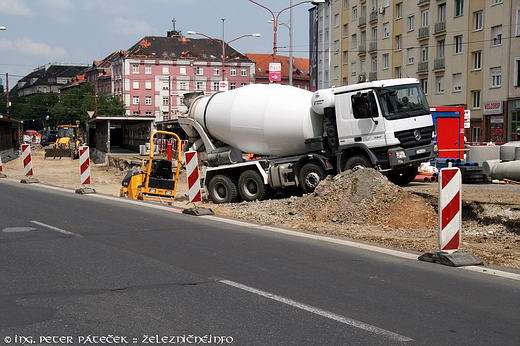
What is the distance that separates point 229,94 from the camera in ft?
62.5

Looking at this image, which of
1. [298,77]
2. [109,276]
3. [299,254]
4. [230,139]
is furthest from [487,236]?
[298,77]

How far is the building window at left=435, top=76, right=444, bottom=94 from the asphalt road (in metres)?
45.9

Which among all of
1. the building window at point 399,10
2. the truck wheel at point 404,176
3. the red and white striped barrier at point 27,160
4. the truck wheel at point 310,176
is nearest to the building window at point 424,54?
the building window at point 399,10

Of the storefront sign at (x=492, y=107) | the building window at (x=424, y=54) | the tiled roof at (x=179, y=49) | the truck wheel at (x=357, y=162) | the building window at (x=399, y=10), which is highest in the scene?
the tiled roof at (x=179, y=49)

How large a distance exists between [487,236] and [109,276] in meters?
7.24

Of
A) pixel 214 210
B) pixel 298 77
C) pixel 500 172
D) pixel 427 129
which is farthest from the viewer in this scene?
pixel 298 77

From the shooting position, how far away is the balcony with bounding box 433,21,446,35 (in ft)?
176

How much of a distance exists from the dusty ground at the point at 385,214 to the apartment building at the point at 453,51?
24.4 metres

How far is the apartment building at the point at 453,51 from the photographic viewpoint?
150 feet

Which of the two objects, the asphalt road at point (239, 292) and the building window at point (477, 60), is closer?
the asphalt road at point (239, 292)

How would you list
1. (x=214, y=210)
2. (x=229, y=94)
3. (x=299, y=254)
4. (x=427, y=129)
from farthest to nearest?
(x=229, y=94) → (x=427, y=129) → (x=214, y=210) → (x=299, y=254)

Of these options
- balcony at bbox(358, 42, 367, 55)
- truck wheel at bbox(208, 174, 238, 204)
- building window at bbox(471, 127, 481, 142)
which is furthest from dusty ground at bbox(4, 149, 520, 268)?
balcony at bbox(358, 42, 367, 55)

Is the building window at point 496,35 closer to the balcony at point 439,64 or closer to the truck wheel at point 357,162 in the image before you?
the balcony at point 439,64

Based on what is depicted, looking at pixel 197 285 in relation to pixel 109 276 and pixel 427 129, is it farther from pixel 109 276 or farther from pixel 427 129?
pixel 427 129
